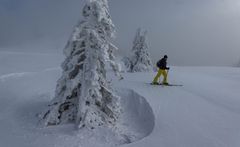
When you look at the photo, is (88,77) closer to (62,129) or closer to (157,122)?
(62,129)

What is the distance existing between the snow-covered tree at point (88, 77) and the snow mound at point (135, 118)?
102cm

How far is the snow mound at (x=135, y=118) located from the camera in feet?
40.1

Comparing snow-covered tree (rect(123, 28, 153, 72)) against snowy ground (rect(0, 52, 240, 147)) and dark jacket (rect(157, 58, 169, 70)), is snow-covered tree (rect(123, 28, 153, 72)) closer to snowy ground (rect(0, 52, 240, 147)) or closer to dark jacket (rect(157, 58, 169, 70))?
dark jacket (rect(157, 58, 169, 70))

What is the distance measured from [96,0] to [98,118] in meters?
5.42

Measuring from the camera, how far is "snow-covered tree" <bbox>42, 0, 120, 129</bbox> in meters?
12.5

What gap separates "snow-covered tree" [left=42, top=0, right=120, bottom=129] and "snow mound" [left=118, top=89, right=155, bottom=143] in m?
1.02

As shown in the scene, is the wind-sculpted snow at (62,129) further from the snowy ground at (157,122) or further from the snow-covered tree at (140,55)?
the snow-covered tree at (140,55)

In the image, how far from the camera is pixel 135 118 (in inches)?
591

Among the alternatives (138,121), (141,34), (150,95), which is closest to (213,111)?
(138,121)

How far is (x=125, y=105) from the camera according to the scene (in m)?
17.9

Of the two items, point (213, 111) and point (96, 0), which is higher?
point (96, 0)

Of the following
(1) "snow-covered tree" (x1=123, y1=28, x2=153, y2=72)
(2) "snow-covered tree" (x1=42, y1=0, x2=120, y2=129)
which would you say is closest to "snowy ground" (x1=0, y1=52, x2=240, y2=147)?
(2) "snow-covered tree" (x1=42, y1=0, x2=120, y2=129)

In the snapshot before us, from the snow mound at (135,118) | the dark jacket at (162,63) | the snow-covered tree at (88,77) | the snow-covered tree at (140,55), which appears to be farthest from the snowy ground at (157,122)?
the snow-covered tree at (140,55)

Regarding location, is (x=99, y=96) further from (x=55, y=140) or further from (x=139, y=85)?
(x=139, y=85)
